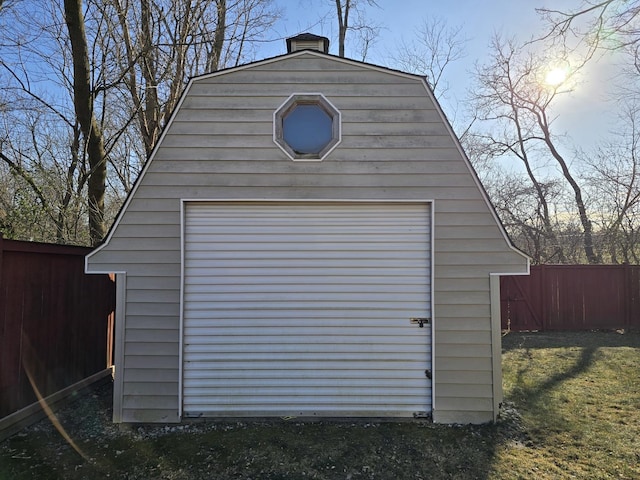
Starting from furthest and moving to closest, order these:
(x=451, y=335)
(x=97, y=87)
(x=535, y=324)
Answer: (x=535, y=324)
(x=97, y=87)
(x=451, y=335)

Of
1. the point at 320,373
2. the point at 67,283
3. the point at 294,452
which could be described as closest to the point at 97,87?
the point at 67,283

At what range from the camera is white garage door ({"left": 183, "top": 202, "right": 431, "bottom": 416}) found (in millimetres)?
4246

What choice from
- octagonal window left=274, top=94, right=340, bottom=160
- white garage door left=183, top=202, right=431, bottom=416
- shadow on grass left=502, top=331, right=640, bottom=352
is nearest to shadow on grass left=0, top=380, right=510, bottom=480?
white garage door left=183, top=202, right=431, bottom=416

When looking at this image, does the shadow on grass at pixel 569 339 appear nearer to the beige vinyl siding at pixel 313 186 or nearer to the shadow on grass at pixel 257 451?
the beige vinyl siding at pixel 313 186

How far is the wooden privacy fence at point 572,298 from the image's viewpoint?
9.98 meters

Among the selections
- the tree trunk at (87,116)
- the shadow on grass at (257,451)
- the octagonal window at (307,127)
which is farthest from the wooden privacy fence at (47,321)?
the octagonal window at (307,127)

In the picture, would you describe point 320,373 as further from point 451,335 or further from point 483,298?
point 483,298

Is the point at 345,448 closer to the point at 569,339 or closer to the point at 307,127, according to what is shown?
the point at 307,127

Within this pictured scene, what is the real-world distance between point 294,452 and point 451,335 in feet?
6.64

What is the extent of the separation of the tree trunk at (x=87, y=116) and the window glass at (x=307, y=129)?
4464 millimetres

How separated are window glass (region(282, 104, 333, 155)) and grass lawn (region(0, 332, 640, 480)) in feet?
9.98

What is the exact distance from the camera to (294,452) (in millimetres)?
3557

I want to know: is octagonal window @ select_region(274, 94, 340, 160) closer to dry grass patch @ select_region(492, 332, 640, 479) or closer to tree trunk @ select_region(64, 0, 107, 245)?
dry grass patch @ select_region(492, 332, 640, 479)

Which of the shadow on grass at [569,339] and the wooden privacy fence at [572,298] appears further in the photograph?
the wooden privacy fence at [572,298]
